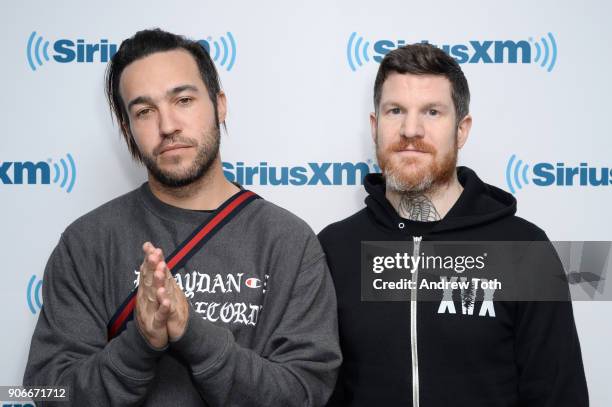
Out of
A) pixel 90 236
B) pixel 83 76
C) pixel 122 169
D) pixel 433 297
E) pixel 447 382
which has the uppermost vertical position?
pixel 83 76

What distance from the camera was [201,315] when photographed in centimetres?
132

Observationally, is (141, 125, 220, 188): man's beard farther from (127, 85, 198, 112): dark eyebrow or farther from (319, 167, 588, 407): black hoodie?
(319, 167, 588, 407): black hoodie

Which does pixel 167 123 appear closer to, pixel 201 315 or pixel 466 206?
pixel 201 315

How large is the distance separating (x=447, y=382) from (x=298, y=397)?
1.21 ft

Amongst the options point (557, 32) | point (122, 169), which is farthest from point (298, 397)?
point (557, 32)

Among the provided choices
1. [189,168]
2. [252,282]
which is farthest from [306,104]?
[252,282]

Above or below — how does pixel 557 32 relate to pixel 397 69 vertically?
above

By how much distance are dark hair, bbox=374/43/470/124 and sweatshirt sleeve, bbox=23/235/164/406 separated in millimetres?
877

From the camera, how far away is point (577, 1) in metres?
1.89

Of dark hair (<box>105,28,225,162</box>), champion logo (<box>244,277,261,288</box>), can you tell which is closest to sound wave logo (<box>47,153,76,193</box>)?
dark hair (<box>105,28,225,162</box>)

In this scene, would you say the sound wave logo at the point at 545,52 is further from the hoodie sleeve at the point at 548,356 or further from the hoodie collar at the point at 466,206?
the hoodie sleeve at the point at 548,356

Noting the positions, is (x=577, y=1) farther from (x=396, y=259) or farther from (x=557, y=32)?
(x=396, y=259)

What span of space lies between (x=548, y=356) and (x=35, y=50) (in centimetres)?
180

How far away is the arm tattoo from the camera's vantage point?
151 centimetres
